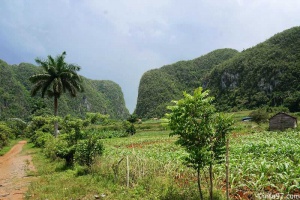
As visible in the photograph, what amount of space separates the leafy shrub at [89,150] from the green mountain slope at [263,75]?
9279cm

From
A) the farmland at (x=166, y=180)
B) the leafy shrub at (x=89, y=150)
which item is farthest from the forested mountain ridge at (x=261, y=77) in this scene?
the farmland at (x=166, y=180)

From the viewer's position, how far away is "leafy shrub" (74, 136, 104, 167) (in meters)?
15.1

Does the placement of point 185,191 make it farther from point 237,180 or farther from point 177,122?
point 177,122

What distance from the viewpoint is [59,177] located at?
13.8m

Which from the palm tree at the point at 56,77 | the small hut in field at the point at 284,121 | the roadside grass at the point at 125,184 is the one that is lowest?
the roadside grass at the point at 125,184

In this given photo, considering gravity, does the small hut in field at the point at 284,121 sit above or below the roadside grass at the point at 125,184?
above

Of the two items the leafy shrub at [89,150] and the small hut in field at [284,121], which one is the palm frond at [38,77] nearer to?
the leafy shrub at [89,150]

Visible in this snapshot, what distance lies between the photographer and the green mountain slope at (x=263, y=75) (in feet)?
357

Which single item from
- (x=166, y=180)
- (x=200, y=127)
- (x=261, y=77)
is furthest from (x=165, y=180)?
(x=261, y=77)

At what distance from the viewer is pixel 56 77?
3098 centimetres

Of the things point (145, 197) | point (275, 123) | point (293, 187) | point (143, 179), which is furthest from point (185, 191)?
point (275, 123)

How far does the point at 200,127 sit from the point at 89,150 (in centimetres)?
900

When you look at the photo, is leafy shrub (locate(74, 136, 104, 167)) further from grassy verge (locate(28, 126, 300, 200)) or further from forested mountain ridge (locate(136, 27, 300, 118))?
forested mountain ridge (locate(136, 27, 300, 118))

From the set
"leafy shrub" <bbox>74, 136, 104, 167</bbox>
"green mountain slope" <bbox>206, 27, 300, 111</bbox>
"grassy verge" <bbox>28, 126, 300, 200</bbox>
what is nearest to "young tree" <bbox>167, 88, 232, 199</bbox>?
"grassy verge" <bbox>28, 126, 300, 200</bbox>
